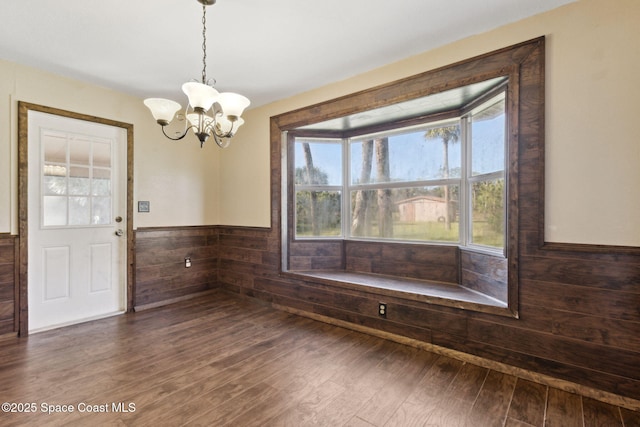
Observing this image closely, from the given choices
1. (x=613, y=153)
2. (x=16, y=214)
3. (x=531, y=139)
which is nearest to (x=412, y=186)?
(x=531, y=139)

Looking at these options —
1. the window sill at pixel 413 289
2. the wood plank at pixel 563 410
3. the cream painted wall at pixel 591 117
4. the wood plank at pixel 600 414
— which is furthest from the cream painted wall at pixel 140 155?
the wood plank at pixel 600 414

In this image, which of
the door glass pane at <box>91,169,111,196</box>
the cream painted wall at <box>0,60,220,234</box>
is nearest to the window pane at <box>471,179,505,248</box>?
the cream painted wall at <box>0,60,220,234</box>

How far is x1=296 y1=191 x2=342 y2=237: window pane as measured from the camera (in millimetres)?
3891

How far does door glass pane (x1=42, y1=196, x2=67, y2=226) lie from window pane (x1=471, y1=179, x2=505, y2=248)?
13.6 ft

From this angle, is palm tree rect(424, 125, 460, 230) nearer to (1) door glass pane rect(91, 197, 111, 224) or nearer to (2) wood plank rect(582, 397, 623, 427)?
(2) wood plank rect(582, 397, 623, 427)

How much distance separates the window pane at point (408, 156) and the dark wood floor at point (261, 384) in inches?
70.9

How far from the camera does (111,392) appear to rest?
77.2 inches

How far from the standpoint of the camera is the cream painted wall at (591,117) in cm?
184

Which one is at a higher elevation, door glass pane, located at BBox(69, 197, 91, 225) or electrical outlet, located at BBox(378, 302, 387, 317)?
door glass pane, located at BBox(69, 197, 91, 225)

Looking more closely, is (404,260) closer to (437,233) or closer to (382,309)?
(437,233)

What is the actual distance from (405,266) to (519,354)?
1.36m

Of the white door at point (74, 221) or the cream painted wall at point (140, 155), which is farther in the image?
the white door at point (74, 221)

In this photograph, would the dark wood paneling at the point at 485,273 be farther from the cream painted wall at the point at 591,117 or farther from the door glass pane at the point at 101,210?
the door glass pane at the point at 101,210

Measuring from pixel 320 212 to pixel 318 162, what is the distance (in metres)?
0.64
